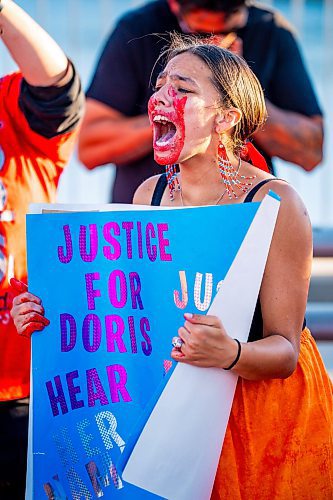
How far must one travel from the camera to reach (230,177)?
2.52 m

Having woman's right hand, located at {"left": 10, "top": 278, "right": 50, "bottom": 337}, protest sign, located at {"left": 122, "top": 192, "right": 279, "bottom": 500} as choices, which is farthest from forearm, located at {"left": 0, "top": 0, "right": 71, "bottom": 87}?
protest sign, located at {"left": 122, "top": 192, "right": 279, "bottom": 500}

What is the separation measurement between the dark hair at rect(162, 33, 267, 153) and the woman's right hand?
1.99ft

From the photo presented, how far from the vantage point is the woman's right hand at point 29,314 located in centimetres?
246

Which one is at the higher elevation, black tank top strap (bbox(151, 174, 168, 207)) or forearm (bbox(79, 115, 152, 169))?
black tank top strap (bbox(151, 174, 168, 207))

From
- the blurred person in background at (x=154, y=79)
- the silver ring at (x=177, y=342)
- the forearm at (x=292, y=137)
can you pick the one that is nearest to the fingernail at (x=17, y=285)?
the silver ring at (x=177, y=342)

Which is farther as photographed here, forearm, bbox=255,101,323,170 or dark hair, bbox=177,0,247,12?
forearm, bbox=255,101,323,170

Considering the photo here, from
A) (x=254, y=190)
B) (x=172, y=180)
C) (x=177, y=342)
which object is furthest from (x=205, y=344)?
(x=172, y=180)

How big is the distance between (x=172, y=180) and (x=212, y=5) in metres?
1.40

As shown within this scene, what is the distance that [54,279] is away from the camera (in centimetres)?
248

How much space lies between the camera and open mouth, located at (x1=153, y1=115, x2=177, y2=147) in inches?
97.7

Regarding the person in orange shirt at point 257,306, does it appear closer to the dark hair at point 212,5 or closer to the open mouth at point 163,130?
the open mouth at point 163,130

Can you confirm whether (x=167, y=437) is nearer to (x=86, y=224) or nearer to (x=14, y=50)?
(x=86, y=224)

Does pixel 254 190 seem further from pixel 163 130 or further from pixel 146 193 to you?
pixel 146 193

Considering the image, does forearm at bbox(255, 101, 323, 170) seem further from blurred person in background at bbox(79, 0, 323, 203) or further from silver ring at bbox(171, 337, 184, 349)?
silver ring at bbox(171, 337, 184, 349)
